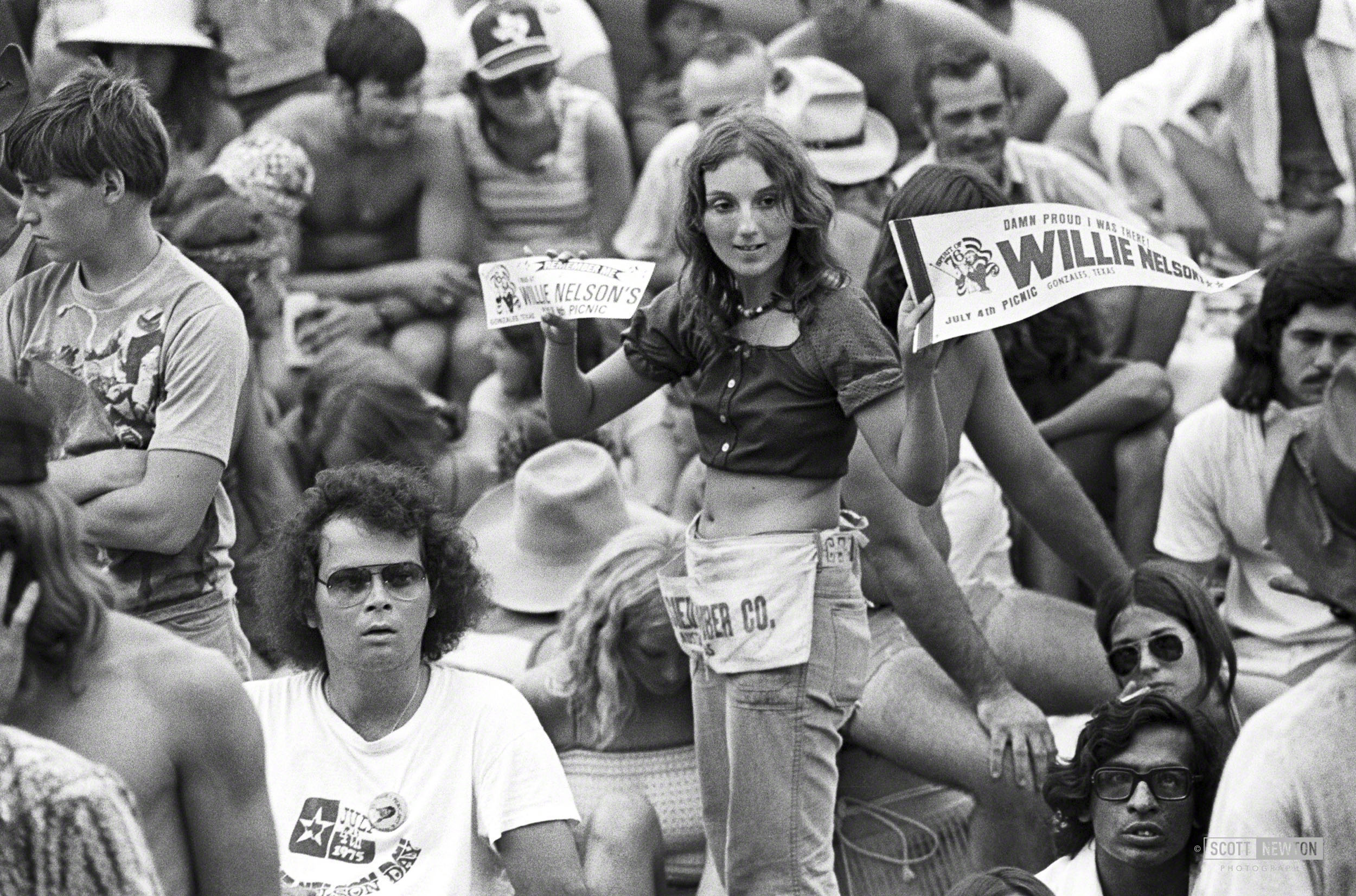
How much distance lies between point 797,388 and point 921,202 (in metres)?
0.76

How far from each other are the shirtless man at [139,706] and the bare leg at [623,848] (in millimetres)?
1870

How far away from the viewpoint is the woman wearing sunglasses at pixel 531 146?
6.77m

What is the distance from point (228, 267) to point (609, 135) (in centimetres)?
191

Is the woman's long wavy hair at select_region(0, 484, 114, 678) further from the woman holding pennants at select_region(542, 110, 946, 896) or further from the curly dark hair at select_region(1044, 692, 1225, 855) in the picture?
the curly dark hair at select_region(1044, 692, 1225, 855)

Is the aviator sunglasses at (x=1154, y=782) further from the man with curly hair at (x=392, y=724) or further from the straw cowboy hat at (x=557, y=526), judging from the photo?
the straw cowboy hat at (x=557, y=526)

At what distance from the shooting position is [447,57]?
7426 mm

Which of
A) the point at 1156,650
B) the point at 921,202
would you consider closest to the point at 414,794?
the point at 921,202

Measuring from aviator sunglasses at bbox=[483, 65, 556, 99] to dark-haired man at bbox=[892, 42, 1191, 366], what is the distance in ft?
3.70

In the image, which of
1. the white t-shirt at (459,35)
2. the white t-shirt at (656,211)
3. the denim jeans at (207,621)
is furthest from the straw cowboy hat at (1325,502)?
the white t-shirt at (459,35)

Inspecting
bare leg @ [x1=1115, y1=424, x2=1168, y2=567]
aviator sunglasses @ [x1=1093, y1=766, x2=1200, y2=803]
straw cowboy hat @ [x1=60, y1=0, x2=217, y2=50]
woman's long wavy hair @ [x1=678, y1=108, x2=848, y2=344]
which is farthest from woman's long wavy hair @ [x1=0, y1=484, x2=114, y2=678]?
straw cowboy hat @ [x1=60, y1=0, x2=217, y2=50]

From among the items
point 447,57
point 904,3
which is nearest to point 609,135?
point 447,57

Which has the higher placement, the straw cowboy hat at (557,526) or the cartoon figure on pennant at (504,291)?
the cartoon figure on pennant at (504,291)

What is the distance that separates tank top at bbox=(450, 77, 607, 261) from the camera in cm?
695

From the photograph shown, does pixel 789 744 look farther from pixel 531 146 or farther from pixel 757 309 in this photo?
pixel 531 146
